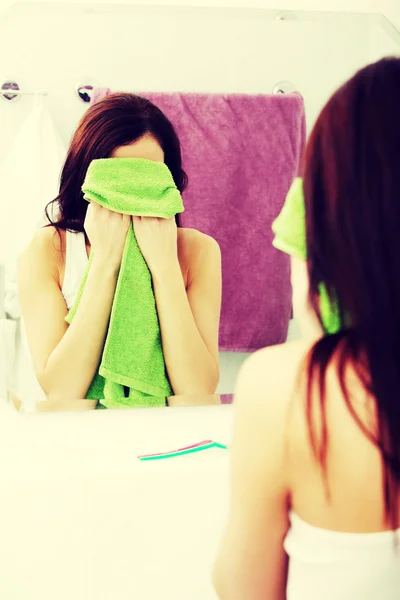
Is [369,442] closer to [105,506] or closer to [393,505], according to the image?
[393,505]

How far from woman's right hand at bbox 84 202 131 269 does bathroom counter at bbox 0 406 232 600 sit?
14.0 inches

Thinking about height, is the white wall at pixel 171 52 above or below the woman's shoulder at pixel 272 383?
above

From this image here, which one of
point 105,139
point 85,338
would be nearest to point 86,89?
point 105,139

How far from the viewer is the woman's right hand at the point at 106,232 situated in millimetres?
968

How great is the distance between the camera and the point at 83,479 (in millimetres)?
917

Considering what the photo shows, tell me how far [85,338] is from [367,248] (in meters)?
0.62

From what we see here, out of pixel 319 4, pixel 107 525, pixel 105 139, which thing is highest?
pixel 319 4

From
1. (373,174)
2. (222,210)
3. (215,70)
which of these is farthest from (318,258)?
(215,70)

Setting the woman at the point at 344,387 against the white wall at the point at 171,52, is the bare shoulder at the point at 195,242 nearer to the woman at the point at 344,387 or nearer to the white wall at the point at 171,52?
the white wall at the point at 171,52

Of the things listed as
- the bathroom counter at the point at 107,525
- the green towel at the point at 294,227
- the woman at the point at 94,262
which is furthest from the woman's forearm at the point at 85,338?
the green towel at the point at 294,227

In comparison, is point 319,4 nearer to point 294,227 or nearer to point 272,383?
point 294,227

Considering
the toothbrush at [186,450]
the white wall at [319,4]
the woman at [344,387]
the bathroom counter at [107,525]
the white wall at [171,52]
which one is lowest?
the bathroom counter at [107,525]

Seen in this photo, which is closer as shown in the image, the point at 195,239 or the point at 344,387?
the point at 344,387

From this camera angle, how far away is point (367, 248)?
467 mm
